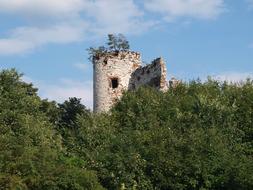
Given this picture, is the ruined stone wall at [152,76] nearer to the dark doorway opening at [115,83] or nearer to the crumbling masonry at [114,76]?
the crumbling masonry at [114,76]

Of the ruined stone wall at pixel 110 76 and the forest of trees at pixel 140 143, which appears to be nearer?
the forest of trees at pixel 140 143

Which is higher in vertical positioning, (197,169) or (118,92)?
(118,92)

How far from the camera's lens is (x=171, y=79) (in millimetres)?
45906

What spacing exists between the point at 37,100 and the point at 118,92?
25.0 feet

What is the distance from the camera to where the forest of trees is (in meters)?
32.1

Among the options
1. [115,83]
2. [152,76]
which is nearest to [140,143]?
[152,76]

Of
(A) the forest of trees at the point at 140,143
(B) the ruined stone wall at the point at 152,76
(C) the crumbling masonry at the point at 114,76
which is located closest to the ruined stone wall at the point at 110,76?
(C) the crumbling masonry at the point at 114,76

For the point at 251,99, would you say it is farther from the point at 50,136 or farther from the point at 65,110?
the point at 65,110

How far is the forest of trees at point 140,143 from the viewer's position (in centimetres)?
3209

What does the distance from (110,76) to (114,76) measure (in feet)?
0.90

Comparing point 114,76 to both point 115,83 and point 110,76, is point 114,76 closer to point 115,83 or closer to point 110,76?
point 110,76

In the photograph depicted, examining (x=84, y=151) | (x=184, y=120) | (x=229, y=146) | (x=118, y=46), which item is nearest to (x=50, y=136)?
(x=84, y=151)

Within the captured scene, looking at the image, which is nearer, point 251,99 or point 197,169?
point 197,169

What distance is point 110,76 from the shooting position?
48.6 meters
